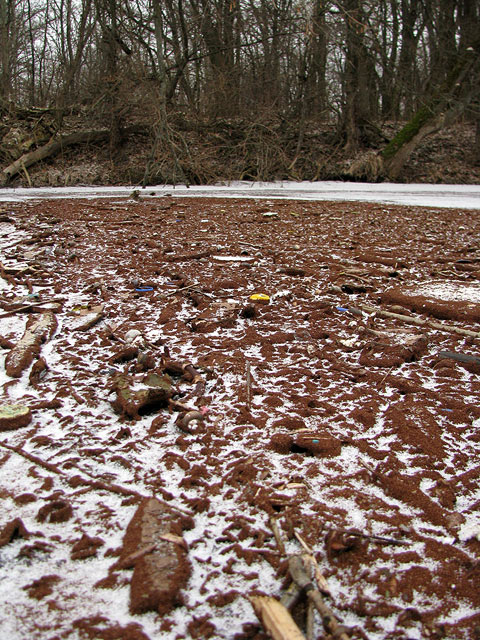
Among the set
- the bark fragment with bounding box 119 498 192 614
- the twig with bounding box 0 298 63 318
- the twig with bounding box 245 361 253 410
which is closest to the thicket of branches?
the twig with bounding box 0 298 63 318

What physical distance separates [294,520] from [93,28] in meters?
17.3

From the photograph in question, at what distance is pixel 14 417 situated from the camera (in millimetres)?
1692

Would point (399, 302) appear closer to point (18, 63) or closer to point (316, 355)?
point (316, 355)

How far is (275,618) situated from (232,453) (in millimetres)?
607

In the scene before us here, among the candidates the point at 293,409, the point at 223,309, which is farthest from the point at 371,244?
the point at 293,409

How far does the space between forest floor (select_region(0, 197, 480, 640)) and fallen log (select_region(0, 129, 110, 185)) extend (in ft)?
35.6

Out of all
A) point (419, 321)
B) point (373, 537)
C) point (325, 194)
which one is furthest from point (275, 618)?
point (325, 194)

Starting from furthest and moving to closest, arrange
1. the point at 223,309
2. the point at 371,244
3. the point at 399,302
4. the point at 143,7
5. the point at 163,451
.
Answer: the point at 143,7 → the point at 371,244 → the point at 399,302 → the point at 223,309 → the point at 163,451

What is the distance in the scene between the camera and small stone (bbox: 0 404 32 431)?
1.67m

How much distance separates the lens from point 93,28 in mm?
15133

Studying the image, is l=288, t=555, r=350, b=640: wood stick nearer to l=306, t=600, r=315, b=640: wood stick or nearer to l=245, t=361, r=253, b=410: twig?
l=306, t=600, r=315, b=640: wood stick

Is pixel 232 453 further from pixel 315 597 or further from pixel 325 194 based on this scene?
pixel 325 194

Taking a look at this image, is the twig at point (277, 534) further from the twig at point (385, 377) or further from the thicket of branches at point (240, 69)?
→ the thicket of branches at point (240, 69)

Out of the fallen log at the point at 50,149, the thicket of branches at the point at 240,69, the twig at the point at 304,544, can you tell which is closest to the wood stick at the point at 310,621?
the twig at the point at 304,544
